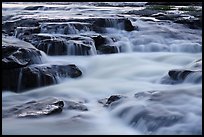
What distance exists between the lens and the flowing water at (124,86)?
5.98 metres

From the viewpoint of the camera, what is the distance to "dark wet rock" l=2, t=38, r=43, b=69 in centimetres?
884

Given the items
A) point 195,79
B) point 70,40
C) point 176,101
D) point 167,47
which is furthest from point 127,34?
point 176,101

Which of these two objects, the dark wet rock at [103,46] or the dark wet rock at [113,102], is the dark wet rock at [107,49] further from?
the dark wet rock at [113,102]

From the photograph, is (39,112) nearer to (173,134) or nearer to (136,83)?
(173,134)

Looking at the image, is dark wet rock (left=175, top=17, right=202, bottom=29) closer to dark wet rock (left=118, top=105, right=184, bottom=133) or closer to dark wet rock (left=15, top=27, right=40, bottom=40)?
dark wet rock (left=15, top=27, right=40, bottom=40)

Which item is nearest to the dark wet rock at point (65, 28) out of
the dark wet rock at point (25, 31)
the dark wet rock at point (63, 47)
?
the dark wet rock at point (25, 31)

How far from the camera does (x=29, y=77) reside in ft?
28.7

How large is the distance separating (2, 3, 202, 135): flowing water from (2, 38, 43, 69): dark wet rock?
472 mm

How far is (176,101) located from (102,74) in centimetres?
387

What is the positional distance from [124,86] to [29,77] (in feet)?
7.40

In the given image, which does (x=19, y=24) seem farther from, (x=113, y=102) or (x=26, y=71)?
(x=113, y=102)

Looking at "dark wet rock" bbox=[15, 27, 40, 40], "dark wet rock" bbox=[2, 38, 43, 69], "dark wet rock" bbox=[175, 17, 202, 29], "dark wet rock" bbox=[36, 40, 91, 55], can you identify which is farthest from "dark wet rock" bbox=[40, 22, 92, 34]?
"dark wet rock" bbox=[175, 17, 202, 29]

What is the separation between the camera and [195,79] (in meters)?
8.16

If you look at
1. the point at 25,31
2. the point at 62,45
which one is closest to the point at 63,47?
the point at 62,45
